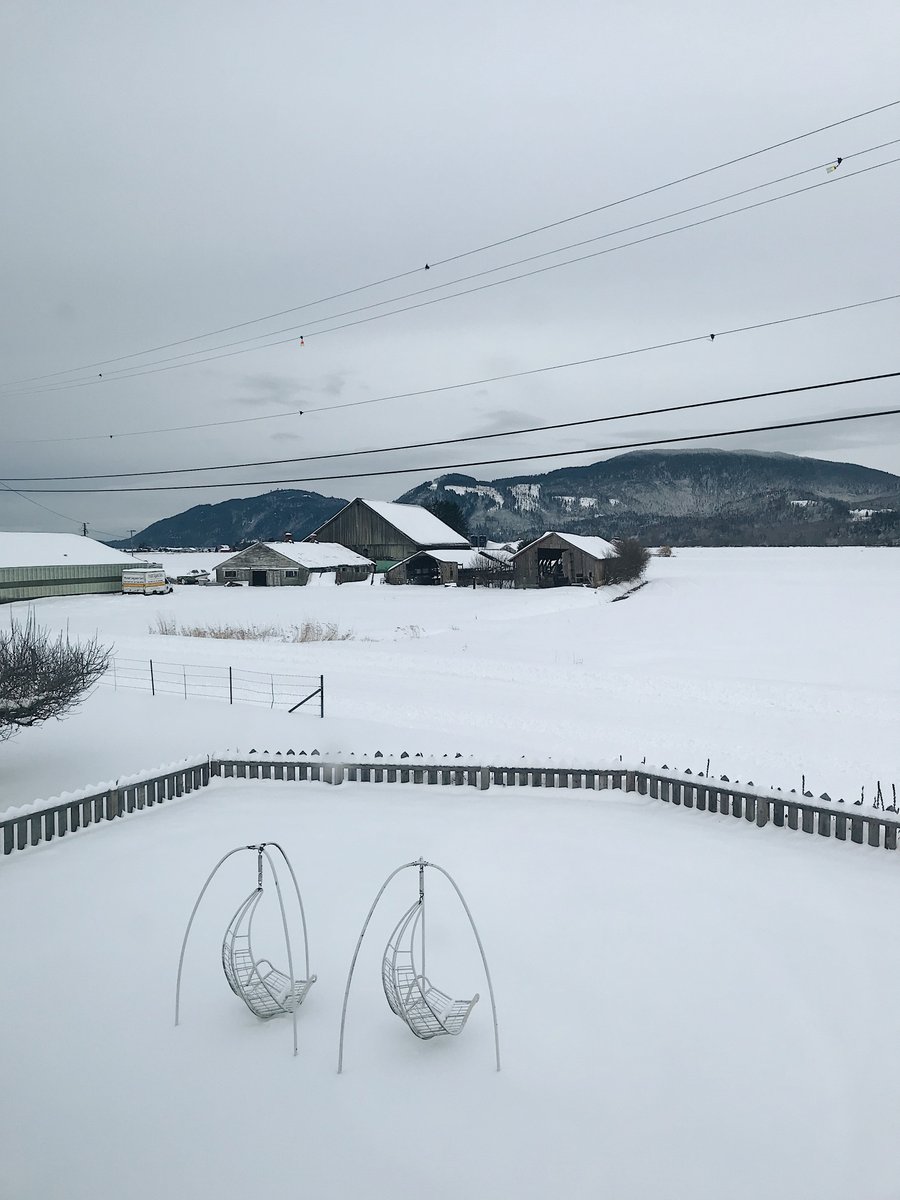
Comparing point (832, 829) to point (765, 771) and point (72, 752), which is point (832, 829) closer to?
point (765, 771)

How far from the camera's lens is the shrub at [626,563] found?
62031mm

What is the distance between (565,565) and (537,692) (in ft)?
131

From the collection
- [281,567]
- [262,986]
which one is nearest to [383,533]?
[281,567]

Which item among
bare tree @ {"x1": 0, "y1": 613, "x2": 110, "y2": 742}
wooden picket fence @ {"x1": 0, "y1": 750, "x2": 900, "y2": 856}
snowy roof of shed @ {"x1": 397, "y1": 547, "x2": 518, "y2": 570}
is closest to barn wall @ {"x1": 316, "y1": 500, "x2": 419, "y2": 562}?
snowy roof of shed @ {"x1": 397, "y1": 547, "x2": 518, "y2": 570}

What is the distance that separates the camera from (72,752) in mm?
15633

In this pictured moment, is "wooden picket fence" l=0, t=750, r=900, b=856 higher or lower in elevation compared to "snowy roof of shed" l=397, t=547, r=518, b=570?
lower

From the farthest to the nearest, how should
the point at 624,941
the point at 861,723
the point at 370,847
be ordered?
1. the point at 861,723
2. the point at 370,847
3. the point at 624,941

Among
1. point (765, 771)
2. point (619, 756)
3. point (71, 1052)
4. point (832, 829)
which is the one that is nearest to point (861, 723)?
point (765, 771)

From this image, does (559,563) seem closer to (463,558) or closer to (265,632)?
(463,558)

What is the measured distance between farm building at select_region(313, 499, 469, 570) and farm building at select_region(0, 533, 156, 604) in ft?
68.8

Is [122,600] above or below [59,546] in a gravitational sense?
below

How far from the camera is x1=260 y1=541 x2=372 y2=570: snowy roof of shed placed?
6475 cm

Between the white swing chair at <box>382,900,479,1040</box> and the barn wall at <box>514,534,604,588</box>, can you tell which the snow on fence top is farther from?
the barn wall at <box>514,534,604,588</box>

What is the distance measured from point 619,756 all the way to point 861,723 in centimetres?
747
